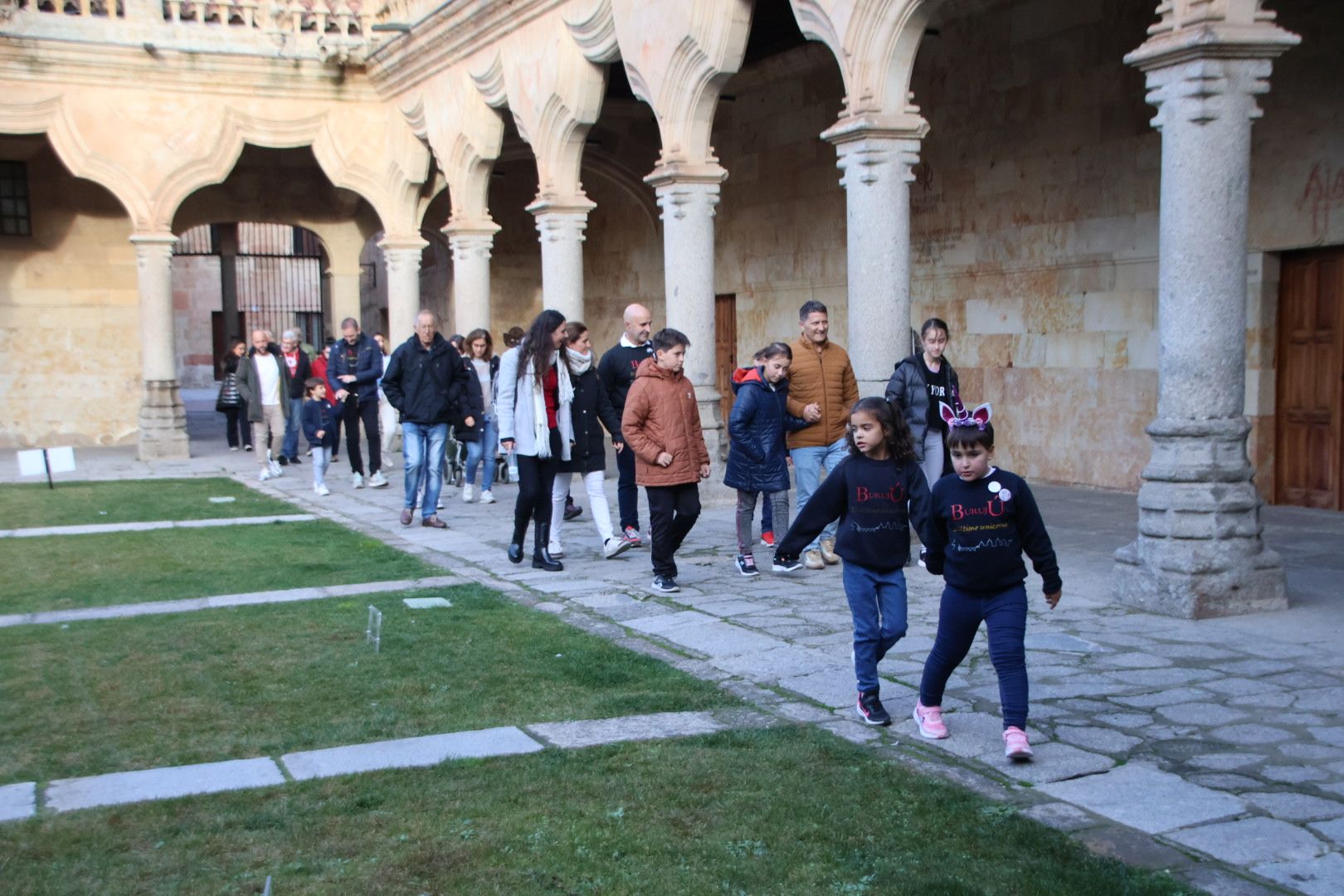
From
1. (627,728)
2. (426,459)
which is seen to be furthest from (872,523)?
(426,459)

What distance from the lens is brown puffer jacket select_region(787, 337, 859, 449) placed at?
835cm

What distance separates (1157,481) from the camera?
22.9 ft

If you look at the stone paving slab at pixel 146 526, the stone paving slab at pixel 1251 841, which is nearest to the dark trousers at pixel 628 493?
the stone paving slab at pixel 146 526

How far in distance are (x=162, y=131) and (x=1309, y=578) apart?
15395 millimetres

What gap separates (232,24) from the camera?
60.5ft

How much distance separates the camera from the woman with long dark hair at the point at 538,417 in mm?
8492

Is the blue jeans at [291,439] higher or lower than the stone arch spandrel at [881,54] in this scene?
lower

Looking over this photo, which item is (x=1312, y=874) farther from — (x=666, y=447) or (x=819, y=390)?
(x=819, y=390)

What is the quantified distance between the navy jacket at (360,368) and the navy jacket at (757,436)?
5761mm

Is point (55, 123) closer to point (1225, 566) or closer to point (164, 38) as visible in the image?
point (164, 38)

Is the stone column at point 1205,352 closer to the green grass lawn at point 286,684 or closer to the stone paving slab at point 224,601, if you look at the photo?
the green grass lawn at point 286,684

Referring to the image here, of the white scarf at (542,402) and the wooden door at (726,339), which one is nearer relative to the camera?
the white scarf at (542,402)

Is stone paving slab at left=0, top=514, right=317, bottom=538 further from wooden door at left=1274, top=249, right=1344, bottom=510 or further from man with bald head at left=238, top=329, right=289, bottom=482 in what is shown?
wooden door at left=1274, top=249, right=1344, bottom=510

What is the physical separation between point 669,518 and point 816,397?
1.24 metres
